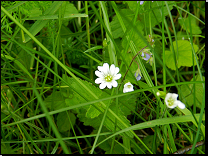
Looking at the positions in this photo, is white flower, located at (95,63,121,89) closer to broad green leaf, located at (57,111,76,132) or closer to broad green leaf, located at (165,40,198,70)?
broad green leaf, located at (57,111,76,132)

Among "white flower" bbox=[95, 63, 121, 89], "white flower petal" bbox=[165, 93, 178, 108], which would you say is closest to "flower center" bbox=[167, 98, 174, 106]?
"white flower petal" bbox=[165, 93, 178, 108]

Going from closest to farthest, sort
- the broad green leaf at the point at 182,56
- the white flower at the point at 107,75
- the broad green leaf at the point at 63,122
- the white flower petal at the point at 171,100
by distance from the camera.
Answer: the white flower petal at the point at 171,100 → the white flower at the point at 107,75 → the broad green leaf at the point at 63,122 → the broad green leaf at the point at 182,56

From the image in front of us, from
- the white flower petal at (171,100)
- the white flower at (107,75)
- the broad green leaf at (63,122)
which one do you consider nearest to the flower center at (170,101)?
the white flower petal at (171,100)

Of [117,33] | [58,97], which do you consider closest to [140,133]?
[58,97]

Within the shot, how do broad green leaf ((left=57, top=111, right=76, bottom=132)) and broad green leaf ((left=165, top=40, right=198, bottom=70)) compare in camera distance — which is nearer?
broad green leaf ((left=57, top=111, right=76, bottom=132))

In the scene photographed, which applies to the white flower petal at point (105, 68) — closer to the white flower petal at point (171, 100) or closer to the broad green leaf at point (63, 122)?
the white flower petal at point (171, 100)

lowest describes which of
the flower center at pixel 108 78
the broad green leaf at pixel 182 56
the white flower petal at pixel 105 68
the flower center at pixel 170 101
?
the flower center at pixel 170 101

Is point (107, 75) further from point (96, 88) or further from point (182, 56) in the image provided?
point (182, 56)

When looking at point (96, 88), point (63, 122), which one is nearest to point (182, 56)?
point (96, 88)
